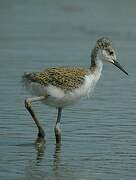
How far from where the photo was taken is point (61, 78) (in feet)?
38.3

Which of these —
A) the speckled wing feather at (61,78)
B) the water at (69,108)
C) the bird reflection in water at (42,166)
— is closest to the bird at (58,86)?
the speckled wing feather at (61,78)

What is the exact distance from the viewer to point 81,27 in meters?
22.0

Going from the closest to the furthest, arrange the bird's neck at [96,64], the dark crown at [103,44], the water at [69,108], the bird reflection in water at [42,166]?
the bird reflection in water at [42,166], the water at [69,108], the bird's neck at [96,64], the dark crown at [103,44]

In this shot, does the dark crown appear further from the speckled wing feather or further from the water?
the water

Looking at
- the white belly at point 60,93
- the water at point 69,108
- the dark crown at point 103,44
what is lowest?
the water at point 69,108

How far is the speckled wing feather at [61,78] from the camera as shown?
11.6m

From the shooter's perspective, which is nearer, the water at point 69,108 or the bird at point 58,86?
the water at point 69,108

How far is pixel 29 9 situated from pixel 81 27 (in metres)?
2.73

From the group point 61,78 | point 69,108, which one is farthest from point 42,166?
point 69,108

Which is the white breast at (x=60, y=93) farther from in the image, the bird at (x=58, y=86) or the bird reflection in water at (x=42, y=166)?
the bird reflection in water at (x=42, y=166)

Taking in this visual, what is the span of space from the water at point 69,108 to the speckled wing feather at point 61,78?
80 centimetres

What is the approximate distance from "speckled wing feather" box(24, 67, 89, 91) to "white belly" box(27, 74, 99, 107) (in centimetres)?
5

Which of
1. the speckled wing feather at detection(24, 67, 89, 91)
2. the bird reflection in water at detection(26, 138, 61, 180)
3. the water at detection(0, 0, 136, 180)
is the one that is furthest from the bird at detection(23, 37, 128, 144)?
the water at detection(0, 0, 136, 180)

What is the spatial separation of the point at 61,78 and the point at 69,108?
2359 mm
